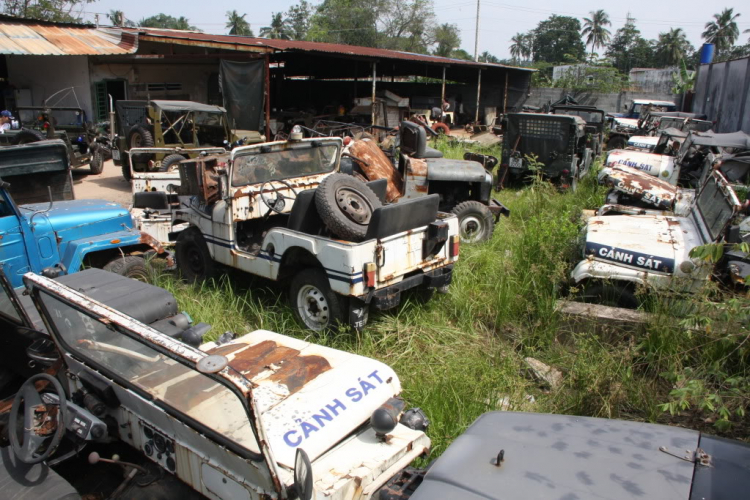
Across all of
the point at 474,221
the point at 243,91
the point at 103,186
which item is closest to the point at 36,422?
the point at 474,221

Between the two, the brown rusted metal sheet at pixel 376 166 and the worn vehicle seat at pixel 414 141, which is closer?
the brown rusted metal sheet at pixel 376 166

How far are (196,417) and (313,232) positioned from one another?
3287 millimetres

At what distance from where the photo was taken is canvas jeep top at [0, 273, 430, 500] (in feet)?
7.73

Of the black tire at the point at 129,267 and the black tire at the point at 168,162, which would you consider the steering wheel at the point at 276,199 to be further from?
the black tire at the point at 168,162

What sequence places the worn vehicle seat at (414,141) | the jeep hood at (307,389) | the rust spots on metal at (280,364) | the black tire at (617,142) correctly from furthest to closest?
the black tire at (617,142) → the worn vehicle seat at (414,141) → the rust spots on metal at (280,364) → the jeep hood at (307,389)

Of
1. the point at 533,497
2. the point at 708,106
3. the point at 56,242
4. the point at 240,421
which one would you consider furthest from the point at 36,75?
the point at 708,106

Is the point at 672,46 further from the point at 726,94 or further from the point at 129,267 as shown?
the point at 129,267

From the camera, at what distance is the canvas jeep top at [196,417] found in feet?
7.73

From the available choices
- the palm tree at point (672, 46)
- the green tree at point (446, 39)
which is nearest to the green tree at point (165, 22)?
the green tree at point (446, 39)

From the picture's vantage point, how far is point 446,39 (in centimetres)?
5244

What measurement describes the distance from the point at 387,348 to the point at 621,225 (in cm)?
269

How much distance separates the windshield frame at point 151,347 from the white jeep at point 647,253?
3636mm

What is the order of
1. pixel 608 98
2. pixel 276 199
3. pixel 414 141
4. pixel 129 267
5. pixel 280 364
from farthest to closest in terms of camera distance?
pixel 608 98
pixel 414 141
pixel 129 267
pixel 276 199
pixel 280 364

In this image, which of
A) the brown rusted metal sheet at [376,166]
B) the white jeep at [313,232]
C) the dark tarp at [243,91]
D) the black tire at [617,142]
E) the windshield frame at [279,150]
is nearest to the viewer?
the white jeep at [313,232]
